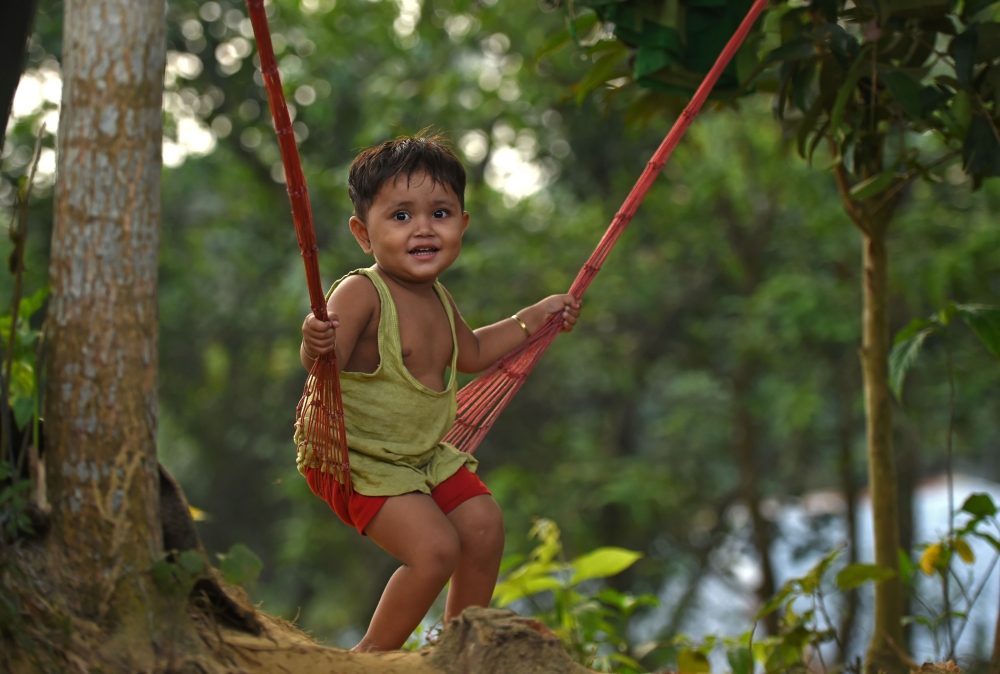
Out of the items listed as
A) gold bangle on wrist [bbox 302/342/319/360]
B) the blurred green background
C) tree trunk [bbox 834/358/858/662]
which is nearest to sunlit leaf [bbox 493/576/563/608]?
gold bangle on wrist [bbox 302/342/319/360]

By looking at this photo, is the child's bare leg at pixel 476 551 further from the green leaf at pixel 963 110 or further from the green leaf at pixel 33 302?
the green leaf at pixel 963 110

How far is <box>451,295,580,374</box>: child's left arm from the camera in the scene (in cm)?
171

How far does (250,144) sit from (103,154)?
4.96 metres

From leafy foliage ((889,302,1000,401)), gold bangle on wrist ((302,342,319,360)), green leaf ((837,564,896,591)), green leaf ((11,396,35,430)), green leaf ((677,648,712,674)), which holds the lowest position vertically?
green leaf ((677,648,712,674))

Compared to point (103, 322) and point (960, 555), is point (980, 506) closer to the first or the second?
point (960, 555)

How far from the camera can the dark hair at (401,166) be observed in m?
1.51

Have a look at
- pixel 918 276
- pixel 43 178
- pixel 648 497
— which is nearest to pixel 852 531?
pixel 648 497

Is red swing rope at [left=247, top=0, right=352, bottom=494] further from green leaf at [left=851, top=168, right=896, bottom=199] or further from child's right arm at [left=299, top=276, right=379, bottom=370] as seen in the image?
green leaf at [left=851, top=168, right=896, bottom=199]

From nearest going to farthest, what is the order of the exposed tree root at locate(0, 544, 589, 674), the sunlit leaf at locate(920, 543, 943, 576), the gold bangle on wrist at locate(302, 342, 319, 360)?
the exposed tree root at locate(0, 544, 589, 674) < the gold bangle on wrist at locate(302, 342, 319, 360) < the sunlit leaf at locate(920, 543, 943, 576)

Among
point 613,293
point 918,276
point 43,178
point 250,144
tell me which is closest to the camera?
point 918,276

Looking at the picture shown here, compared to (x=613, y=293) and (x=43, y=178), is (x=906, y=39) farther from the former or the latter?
(x=43, y=178)

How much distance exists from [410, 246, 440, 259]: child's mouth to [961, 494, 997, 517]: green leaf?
1.25m

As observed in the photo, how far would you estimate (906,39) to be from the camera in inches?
71.4

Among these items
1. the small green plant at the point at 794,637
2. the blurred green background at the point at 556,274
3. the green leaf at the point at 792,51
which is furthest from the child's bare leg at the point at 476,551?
the blurred green background at the point at 556,274
